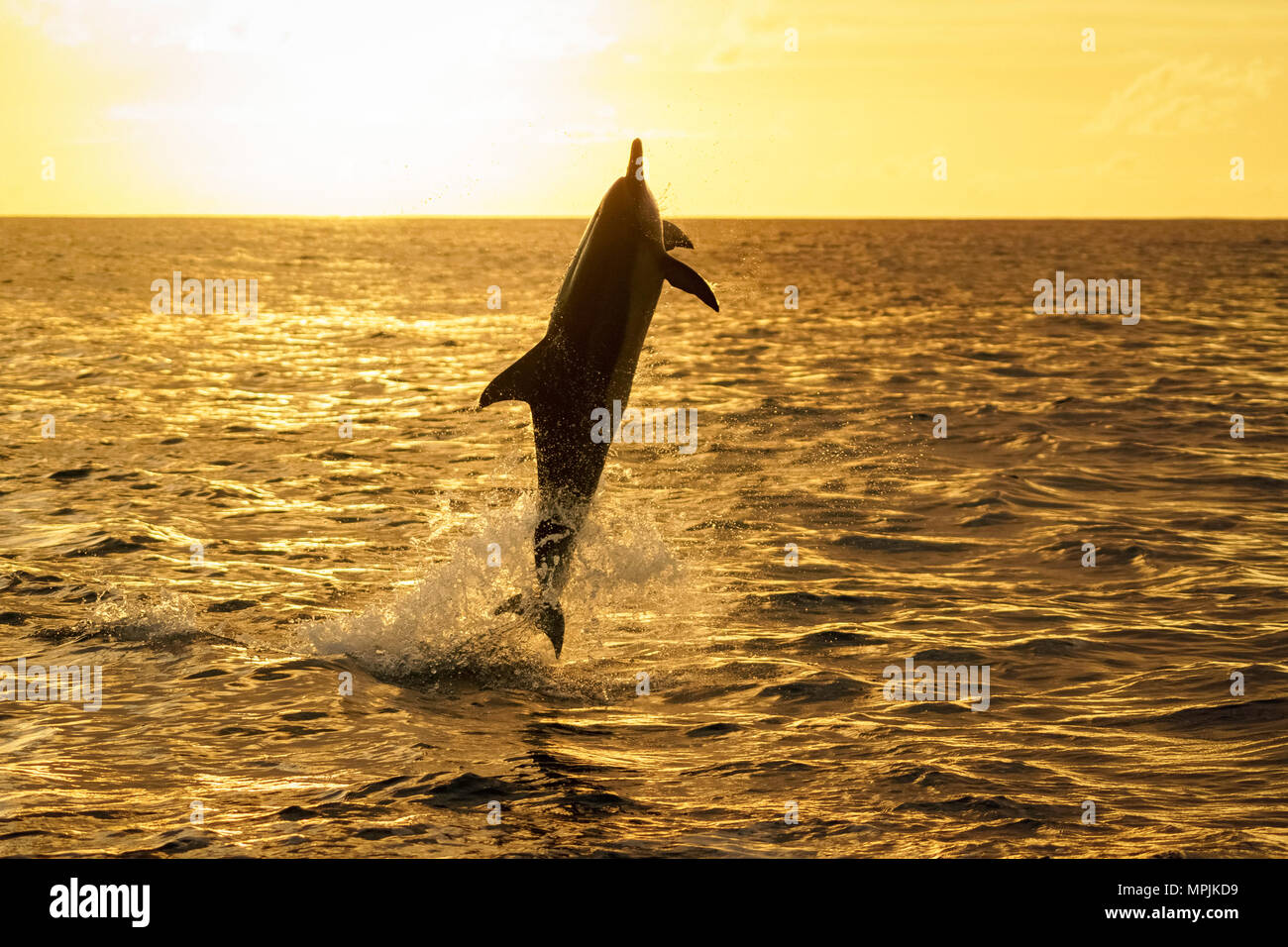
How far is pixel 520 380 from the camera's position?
32.7 feet

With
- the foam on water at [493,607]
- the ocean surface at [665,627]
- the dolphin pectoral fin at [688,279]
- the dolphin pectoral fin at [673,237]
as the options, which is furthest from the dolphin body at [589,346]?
the ocean surface at [665,627]

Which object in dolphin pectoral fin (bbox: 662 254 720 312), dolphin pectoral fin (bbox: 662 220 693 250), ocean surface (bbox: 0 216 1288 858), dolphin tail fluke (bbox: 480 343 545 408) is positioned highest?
dolphin pectoral fin (bbox: 662 220 693 250)

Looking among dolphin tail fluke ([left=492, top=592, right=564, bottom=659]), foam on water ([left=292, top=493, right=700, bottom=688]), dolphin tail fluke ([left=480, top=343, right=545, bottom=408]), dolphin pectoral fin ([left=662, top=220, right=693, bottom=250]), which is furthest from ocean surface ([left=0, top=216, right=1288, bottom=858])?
dolphin pectoral fin ([left=662, top=220, right=693, bottom=250])

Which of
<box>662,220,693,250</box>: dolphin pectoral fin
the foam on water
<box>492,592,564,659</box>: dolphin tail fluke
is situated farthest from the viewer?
the foam on water

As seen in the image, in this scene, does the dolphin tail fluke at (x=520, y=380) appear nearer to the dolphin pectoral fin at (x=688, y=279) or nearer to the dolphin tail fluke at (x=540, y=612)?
the dolphin pectoral fin at (x=688, y=279)

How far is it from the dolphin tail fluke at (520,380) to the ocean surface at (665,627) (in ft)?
5.73

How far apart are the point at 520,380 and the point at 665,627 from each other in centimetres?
327

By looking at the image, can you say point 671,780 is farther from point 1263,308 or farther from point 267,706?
point 1263,308

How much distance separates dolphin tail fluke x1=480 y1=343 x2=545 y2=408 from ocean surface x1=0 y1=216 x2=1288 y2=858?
1747 millimetres

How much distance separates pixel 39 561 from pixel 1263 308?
49483mm

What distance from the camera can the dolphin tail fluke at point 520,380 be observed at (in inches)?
389

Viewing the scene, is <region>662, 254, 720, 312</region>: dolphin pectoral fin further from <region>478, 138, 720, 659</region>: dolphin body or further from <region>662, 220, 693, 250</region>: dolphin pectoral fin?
<region>662, 220, 693, 250</region>: dolphin pectoral fin

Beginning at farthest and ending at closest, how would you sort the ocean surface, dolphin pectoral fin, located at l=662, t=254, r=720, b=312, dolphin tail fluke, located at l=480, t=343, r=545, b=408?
dolphin tail fluke, located at l=480, t=343, r=545, b=408 < dolphin pectoral fin, located at l=662, t=254, r=720, b=312 < the ocean surface

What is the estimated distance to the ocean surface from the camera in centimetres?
780
